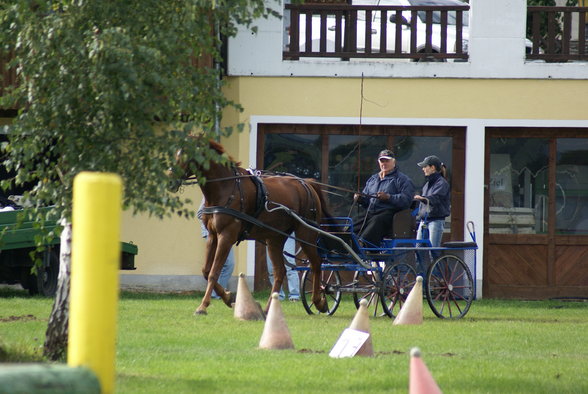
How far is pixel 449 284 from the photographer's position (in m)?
13.5

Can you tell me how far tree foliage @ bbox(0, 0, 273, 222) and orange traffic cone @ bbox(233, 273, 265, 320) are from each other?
471cm

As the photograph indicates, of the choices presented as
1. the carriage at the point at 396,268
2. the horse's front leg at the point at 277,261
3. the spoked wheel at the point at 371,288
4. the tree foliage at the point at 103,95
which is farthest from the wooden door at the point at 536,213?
the tree foliage at the point at 103,95

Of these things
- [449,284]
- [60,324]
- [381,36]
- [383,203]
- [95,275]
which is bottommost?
[449,284]

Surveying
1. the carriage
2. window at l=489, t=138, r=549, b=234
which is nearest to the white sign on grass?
the carriage

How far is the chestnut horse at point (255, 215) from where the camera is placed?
12773 millimetres

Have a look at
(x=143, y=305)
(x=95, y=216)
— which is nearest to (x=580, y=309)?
(x=143, y=305)

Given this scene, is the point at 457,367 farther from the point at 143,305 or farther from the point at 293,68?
the point at 293,68

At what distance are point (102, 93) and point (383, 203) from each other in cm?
682

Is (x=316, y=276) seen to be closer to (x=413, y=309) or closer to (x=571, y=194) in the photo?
(x=413, y=309)

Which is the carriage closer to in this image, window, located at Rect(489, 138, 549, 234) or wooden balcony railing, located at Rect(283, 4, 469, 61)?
window, located at Rect(489, 138, 549, 234)

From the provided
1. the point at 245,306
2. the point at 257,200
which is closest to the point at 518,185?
the point at 257,200

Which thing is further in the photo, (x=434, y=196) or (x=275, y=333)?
(x=434, y=196)

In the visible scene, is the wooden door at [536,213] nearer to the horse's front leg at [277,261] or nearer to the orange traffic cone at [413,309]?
the horse's front leg at [277,261]

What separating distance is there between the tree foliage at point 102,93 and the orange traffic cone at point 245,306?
15.4 ft
